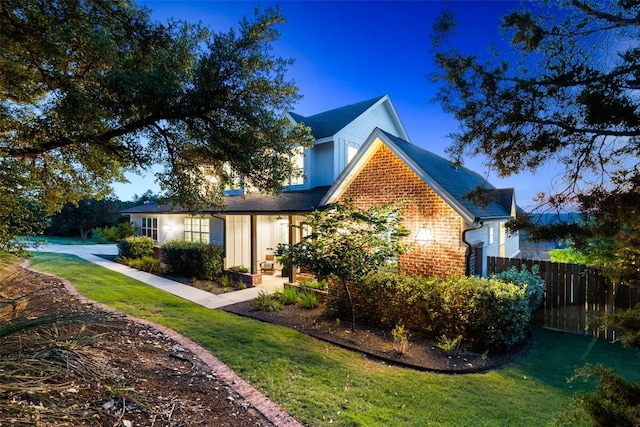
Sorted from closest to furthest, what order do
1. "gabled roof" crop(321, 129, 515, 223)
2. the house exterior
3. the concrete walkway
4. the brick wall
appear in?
"gabled roof" crop(321, 129, 515, 223), the brick wall, the house exterior, the concrete walkway

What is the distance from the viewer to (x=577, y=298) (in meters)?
8.19

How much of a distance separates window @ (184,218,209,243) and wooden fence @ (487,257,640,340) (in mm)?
14914

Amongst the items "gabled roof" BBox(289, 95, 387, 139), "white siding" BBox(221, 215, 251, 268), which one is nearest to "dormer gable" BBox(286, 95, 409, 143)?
"gabled roof" BBox(289, 95, 387, 139)

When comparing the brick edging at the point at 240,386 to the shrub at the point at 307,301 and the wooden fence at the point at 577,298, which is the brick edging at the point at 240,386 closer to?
the shrub at the point at 307,301

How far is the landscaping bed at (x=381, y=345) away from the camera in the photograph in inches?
229

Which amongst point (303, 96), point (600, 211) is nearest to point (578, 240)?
point (600, 211)

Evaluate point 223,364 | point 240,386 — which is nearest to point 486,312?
point 240,386

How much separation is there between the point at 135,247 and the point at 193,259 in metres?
6.18

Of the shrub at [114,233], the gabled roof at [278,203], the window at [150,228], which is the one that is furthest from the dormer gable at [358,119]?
the shrub at [114,233]

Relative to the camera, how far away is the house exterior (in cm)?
827

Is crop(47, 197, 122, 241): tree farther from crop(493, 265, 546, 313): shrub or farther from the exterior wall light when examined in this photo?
crop(493, 265, 546, 313): shrub

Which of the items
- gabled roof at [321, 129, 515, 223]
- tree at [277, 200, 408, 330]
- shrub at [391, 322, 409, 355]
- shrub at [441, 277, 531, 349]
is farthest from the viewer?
gabled roof at [321, 129, 515, 223]

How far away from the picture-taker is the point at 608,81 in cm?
251

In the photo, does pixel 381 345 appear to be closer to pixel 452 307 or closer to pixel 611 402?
pixel 452 307
